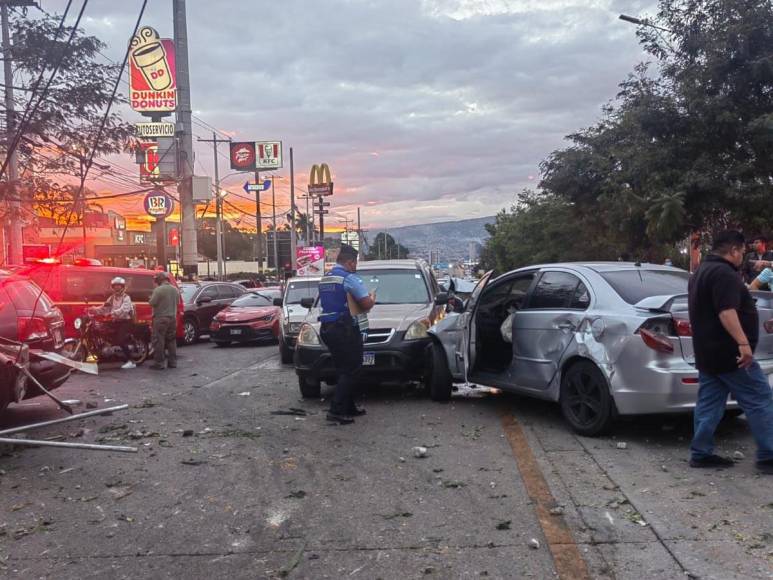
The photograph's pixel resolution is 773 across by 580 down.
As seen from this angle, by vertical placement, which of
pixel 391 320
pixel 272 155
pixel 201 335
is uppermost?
pixel 272 155

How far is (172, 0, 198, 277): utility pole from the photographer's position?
29531mm

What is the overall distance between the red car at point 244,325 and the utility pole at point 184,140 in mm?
Answer: 11928

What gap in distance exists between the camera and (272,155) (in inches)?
2458

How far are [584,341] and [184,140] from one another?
25.5 meters

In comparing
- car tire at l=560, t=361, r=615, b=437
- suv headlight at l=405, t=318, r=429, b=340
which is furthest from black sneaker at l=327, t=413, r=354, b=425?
car tire at l=560, t=361, r=615, b=437

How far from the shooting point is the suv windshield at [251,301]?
61.8ft

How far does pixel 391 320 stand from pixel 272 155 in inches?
2178

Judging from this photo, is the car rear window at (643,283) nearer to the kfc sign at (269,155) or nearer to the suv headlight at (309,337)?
the suv headlight at (309,337)

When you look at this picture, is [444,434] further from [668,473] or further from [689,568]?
[689,568]

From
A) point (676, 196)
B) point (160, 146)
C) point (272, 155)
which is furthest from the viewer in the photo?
point (272, 155)

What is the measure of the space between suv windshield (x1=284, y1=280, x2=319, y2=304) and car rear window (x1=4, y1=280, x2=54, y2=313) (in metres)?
7.11

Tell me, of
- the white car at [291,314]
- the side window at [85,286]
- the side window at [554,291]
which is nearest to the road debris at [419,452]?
the side window at [554,291]

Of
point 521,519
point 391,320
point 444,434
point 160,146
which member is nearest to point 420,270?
point 391,320

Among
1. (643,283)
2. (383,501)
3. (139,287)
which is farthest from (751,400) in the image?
(139,287)
